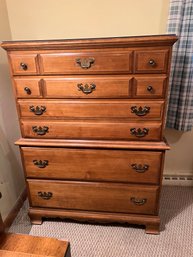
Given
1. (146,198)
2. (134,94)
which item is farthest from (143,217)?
(134,94)

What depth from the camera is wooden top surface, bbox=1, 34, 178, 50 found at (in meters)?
1.14

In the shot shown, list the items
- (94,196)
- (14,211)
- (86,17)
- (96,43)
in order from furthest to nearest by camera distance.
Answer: (14,211)
(86,17)
(94,196)
(96,43)

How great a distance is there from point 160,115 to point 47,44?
0.79 metres

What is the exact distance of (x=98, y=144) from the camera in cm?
140

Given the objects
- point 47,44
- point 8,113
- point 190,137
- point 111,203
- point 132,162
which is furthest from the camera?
point 190,137

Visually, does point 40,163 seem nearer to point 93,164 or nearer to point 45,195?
point 45,195

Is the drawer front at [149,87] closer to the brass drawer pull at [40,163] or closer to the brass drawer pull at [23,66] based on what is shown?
the brass drawer pull at [23,66]

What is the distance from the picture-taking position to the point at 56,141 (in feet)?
4.74

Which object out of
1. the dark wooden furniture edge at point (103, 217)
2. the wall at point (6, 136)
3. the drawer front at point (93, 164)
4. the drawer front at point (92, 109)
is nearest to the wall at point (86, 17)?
the wall at point (6, 136)

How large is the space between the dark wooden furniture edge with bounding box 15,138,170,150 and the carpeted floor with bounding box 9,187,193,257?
2.34ft

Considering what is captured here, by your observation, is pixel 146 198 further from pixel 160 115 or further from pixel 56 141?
pixel 56 141

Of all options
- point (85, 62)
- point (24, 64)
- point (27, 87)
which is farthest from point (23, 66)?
point (85, 62)

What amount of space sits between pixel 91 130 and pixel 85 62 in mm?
424

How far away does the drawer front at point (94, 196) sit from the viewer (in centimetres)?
150
